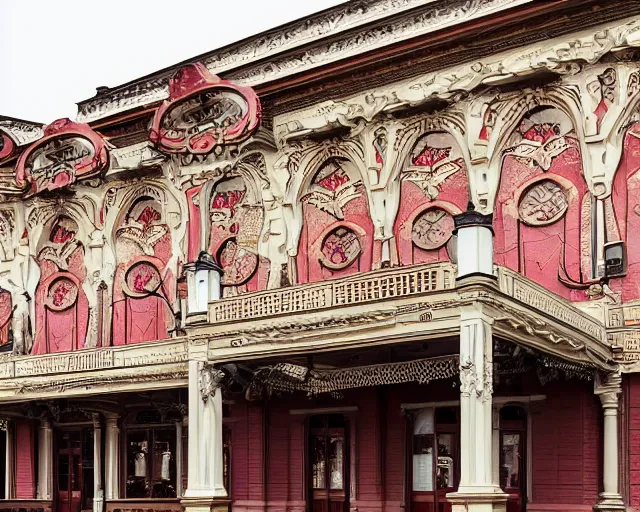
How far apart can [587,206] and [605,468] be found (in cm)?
486

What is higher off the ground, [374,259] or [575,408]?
[374,259]

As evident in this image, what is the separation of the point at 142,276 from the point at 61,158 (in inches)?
146

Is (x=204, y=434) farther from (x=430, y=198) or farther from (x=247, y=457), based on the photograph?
(x=430, y=198)

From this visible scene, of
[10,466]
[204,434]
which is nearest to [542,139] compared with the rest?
[204,434]

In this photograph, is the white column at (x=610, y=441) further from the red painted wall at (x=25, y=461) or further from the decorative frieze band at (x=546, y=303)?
the red painted wall at (x=25, y=461)

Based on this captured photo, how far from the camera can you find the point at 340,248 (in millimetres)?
24172

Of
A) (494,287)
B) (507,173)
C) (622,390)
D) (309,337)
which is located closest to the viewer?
(494,287)

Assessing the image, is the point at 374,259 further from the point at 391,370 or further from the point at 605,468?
the point at 605,468

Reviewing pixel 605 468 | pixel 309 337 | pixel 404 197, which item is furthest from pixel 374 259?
pixel 605 468

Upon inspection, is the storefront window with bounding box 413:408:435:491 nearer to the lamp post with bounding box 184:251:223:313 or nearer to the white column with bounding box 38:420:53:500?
the lamp post with bounding box 184:251:223:313

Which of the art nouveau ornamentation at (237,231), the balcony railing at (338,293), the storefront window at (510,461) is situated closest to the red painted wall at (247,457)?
the art nouveau ornamentation at (237,231)

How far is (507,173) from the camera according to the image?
21906mm

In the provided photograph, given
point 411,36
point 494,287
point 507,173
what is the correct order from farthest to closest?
point 411,36 → point 507,173 → point 494,287

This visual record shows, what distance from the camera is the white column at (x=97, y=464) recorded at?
91.0ft
